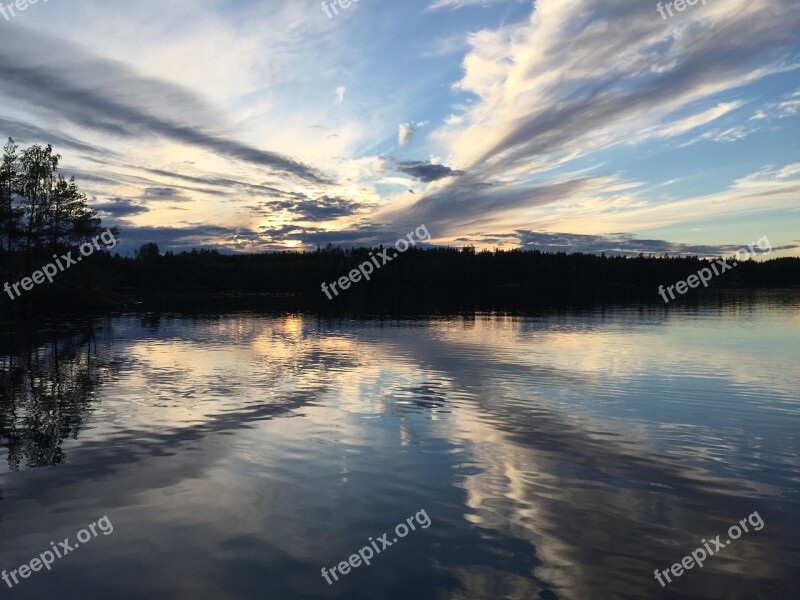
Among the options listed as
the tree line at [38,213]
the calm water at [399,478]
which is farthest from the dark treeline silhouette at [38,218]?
the calm water at [399,478]

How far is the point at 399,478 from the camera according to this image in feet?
41.8

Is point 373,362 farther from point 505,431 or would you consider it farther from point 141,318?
point 141,318

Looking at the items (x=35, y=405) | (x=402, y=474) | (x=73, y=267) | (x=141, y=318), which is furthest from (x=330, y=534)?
(x=73, y=267)

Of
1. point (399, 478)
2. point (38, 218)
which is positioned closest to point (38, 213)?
point (38, 218)

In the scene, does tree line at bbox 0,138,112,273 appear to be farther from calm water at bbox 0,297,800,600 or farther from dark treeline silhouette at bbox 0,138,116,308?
calm water at bbox 0,297,800,600

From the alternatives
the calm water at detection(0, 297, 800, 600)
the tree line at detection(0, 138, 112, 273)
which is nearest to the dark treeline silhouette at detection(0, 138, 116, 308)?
the tree line at detection(0, 138, 112, 273)

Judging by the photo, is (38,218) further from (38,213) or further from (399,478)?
(399,478)

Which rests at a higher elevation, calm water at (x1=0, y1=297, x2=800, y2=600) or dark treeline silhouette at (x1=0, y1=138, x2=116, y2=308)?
dark treeline silhouette at (x1=0, y1=138, x2=116, y2=308)

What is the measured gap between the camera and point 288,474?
42.7 ft

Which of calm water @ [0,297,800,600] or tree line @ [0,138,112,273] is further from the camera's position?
tree line @ [0,138,112,273]

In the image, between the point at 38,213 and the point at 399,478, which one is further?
the point at 38,213

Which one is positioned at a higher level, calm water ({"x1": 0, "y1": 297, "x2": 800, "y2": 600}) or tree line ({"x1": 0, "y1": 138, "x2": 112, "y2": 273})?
tree line ({"x1": 0, "y1": 138, "x2": 112, "y2": 273})

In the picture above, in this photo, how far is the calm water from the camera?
28.7 feet

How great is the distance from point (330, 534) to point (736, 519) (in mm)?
7892
